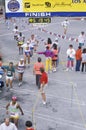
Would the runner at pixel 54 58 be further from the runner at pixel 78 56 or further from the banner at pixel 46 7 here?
the banner at pixel 46 7

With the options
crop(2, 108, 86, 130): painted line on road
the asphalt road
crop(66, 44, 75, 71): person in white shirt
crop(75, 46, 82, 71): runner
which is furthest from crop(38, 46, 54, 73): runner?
crop(2, 108, 86, 130): painted line on road

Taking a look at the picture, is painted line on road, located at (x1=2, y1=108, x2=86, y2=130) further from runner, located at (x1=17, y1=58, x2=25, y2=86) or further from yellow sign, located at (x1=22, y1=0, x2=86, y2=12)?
yellow sign, located at (x1=22, y1=0, x2=86, y2=12)

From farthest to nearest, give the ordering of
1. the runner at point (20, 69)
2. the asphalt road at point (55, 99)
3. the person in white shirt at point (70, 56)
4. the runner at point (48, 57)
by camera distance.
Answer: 1. the person in white shirt at point (70, 56)
2. the runner at point (48, 57)
3. the runner at point (20, 69)
4. the asphalt road at point (55, 99)

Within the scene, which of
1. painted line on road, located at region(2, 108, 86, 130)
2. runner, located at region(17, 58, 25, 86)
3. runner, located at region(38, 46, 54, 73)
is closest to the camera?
painted line on road, located at region(2, 108, 86, 130)

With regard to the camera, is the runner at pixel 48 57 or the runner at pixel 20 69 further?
the runner at pixel 48 57

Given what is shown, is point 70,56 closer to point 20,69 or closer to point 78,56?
point 78,56

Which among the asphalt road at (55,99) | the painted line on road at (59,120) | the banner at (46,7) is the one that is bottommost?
the asphalt road at (55,99)

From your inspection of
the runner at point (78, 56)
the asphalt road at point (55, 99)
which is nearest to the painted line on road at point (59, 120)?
the asphalt road at point (55, 99)

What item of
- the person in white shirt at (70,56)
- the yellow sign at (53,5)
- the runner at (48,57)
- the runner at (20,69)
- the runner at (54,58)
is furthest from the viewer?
the person in white shirt at (70,56)

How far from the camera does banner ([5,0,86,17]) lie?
61.0 ft

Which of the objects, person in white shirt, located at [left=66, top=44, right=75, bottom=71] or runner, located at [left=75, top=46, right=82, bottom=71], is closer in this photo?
runner, located at [left=75, top=46, right=82, bottom=71]

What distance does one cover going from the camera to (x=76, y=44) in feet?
101

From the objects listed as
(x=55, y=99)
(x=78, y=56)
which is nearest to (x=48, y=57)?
(x=78, y=56)

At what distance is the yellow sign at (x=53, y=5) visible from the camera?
18.5 m
